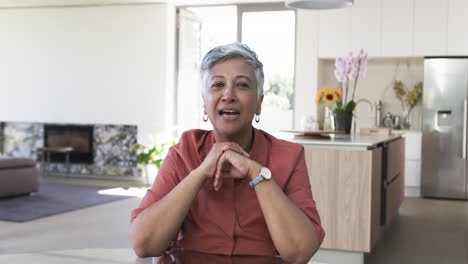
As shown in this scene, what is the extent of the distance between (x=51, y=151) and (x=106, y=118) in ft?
3.25

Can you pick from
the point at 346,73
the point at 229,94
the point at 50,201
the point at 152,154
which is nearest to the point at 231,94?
the point at 229,94

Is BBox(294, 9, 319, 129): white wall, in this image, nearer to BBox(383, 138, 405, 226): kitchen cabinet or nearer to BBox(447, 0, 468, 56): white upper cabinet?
BBox(447, 0, 468, 56): white upper cabinet

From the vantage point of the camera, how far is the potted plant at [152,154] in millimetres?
8172

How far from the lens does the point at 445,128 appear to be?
7.72 meters

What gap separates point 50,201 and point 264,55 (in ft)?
12.1

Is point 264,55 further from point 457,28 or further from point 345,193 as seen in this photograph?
point 345,193

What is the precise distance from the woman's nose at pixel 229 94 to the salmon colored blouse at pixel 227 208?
7.6 inches

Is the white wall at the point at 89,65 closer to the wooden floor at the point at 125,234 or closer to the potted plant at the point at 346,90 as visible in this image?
the wooden floor at the point at 125,234

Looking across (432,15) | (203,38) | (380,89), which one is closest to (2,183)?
(203,38)

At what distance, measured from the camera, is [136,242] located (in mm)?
1604

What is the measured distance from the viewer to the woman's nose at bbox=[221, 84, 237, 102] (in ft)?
5.55

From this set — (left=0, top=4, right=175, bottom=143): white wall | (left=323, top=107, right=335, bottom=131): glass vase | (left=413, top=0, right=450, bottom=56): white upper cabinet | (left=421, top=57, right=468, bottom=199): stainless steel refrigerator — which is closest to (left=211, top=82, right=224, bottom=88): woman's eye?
(left=323, top=107, right=335, bottom=131): glass vase

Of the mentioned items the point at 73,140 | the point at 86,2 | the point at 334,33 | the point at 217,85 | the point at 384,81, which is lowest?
the point at 73,140

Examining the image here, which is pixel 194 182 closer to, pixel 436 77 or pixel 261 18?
pixel 436 77
